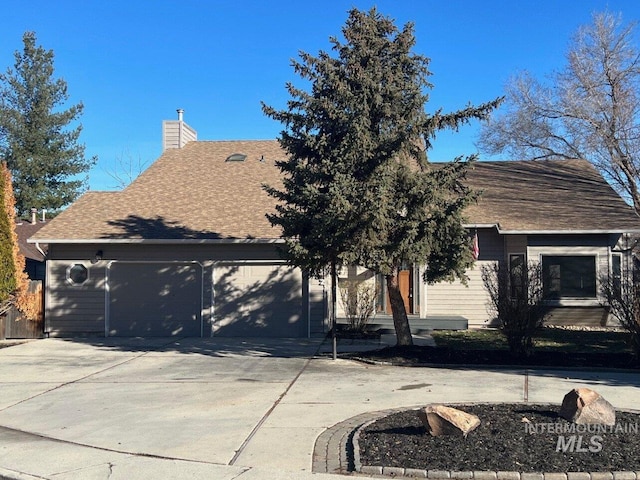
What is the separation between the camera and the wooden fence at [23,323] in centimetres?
1708

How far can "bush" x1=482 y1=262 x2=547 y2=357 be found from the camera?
12.1 metres

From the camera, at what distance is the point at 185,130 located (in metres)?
24.6

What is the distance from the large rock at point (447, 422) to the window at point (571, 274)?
12.0m

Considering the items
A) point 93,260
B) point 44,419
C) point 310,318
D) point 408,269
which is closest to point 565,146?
point 408,269

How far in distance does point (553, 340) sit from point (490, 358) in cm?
340

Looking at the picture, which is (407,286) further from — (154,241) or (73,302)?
(73,302)

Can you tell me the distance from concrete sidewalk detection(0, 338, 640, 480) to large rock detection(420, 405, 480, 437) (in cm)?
127

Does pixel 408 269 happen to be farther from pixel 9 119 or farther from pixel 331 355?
pixel 9 119

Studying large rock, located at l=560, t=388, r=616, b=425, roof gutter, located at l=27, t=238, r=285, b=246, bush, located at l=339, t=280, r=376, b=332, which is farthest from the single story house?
large rock, located at l=560, t=388, r=616, b=425

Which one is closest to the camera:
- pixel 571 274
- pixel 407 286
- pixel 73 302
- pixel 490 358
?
pixel 490 358

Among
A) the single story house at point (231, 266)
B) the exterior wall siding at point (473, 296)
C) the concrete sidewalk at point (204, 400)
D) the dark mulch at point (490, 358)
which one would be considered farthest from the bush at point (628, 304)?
the exterior wall siding at point (473, 296)

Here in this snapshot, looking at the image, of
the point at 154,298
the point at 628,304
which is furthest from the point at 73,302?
the point at 628,304

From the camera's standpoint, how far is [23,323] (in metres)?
17.2

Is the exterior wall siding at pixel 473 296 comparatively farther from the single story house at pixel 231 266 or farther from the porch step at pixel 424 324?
the porch step at pixel 424 324
